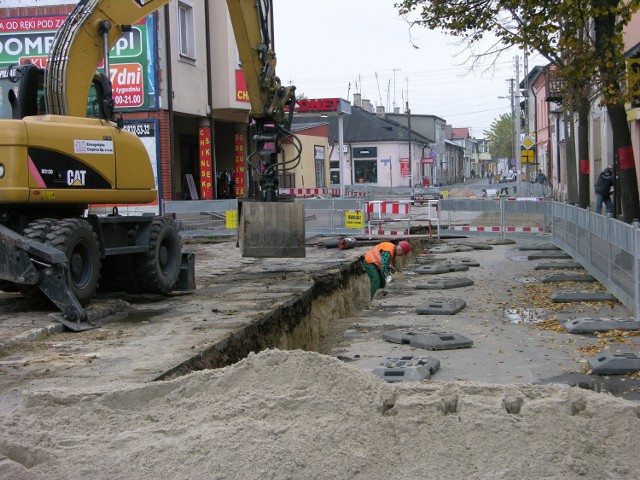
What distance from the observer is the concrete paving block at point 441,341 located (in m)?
8.84

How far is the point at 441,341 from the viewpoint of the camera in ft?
29.2

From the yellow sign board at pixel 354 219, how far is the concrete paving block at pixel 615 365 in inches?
590

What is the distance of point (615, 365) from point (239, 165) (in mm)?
23845

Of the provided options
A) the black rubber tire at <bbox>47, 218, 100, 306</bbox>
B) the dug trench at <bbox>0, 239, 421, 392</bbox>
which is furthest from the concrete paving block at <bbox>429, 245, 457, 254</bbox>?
the black rubber tire at <bbox>47, 218, 100, 306</bbox>

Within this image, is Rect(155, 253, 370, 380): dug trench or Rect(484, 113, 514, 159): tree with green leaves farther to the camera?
Rect(484, 113, 514, 159): tree with green leaves

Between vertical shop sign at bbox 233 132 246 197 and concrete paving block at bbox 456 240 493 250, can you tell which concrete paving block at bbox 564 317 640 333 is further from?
vertical shop sign at bbox 233 132 246 197

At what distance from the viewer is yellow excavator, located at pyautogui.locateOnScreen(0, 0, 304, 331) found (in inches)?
392

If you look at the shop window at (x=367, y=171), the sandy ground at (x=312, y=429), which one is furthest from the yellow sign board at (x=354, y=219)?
the shop window at (x=367, y=171)

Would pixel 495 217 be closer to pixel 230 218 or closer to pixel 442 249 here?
pixel 442 249

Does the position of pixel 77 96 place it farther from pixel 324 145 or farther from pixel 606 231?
pixel 324 145

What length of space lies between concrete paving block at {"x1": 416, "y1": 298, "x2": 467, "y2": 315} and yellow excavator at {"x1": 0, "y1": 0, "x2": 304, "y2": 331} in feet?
8.77

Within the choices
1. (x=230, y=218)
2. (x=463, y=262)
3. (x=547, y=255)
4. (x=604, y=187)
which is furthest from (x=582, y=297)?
(x=230, y=218)

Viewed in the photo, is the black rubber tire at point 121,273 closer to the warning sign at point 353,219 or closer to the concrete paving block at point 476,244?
the concrete paving block at point 476,244

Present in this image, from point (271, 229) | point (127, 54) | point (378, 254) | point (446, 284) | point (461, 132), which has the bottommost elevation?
point (446, 284)
